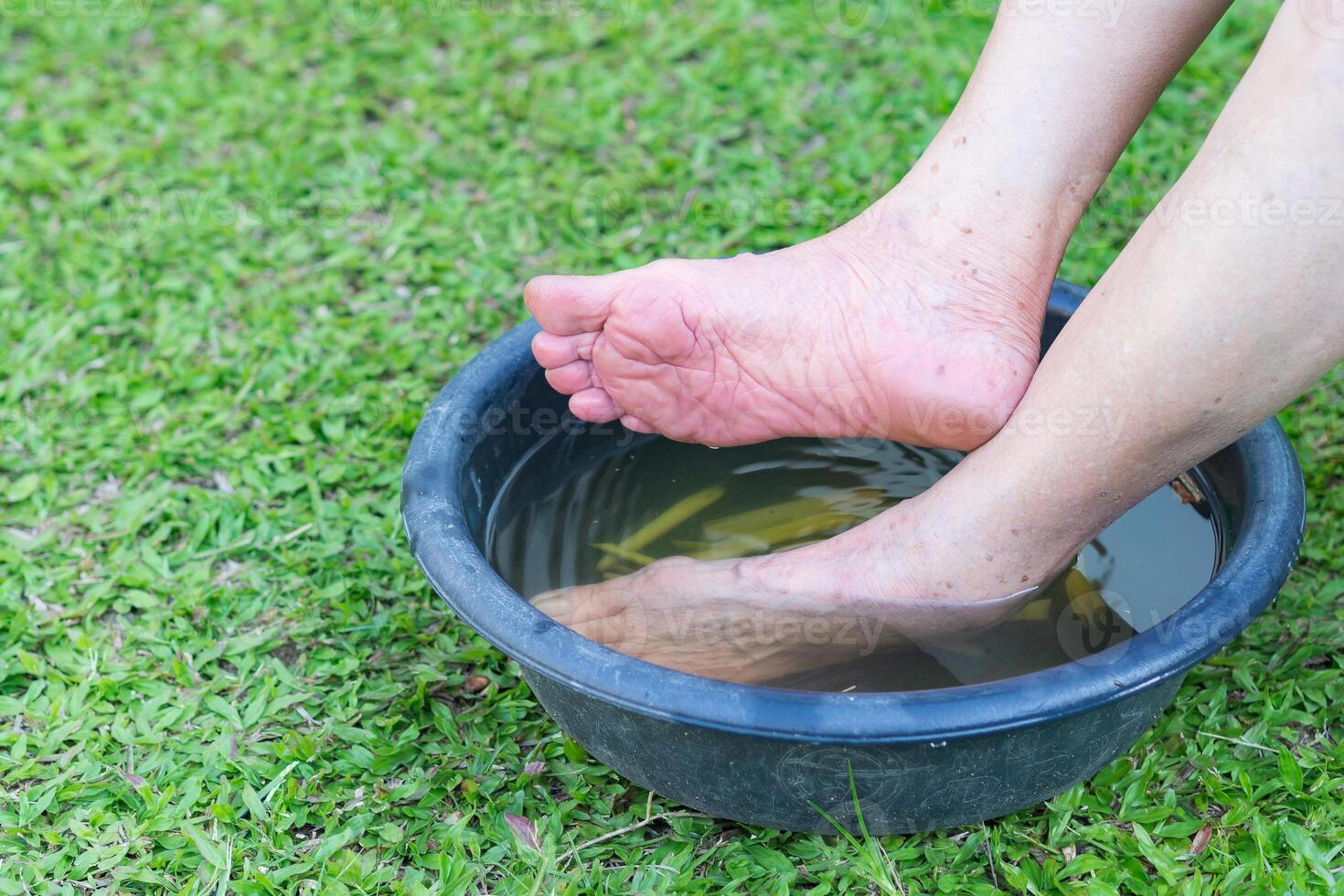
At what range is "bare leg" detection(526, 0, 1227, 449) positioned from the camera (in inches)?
53.6

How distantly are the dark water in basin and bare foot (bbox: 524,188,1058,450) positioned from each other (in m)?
0.19

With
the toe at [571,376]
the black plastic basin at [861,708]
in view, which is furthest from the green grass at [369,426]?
the toe at [571,376]

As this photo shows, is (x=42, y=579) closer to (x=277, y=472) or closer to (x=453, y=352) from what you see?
(x=277, y=472)

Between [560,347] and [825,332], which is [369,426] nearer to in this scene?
[560,347]

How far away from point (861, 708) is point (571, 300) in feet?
1.86

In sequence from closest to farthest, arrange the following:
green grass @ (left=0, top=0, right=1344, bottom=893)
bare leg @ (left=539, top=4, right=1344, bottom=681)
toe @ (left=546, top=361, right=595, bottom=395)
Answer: bare leg @ (left=539, top=4, right=1344, bottom=681), green grass @ (left=0, top=0, right=1344, bottom=893), toe @ (left=546, top=361, right=595, bottom=395)

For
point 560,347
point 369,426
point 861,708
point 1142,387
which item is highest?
point 1142,387

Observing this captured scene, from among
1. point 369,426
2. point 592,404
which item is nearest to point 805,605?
point 592,404

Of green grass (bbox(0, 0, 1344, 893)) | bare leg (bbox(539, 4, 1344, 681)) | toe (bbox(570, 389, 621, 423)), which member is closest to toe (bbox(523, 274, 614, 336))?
toe (bbox(570, 389, 621, 423))

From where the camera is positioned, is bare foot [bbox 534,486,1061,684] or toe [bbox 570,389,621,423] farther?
toe [bbox 570,389,621,423]

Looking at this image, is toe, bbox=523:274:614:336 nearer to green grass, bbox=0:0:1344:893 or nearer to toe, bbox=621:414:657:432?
toe, bbox=621:414:657:432

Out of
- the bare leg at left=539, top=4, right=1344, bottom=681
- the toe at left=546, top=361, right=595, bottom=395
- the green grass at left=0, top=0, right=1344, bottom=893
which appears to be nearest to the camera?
the bare leg at left=539, top=4, right=1344, bottom=681

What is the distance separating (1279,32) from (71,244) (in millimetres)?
2100

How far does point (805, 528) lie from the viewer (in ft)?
5.38
